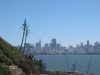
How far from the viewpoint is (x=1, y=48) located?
10438 millimetres

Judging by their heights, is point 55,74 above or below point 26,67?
below

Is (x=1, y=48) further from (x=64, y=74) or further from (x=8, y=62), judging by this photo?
(x=64, y=74)

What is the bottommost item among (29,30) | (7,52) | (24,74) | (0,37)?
(24,74)

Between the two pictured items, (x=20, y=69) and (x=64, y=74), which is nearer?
(x=20, y=69)

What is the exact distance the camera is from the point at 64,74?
1800 cm

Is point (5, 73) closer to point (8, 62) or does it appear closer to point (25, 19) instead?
point (8, 62)

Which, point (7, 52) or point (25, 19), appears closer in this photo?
point (7, 52)

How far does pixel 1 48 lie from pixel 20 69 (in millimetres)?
2050

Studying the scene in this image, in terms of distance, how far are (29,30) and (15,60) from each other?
1197cm

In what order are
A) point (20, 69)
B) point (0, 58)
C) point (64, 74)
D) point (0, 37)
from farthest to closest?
point (64, 74) < point (0, 37) < point (20, 69) < point (0, 58)

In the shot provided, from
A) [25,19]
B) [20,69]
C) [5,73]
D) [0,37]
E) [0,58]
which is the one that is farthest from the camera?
[25,19]

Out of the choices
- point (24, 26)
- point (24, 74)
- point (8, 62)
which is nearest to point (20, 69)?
point (24, 74)

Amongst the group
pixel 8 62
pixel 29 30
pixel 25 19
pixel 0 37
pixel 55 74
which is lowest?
pixel 55 74

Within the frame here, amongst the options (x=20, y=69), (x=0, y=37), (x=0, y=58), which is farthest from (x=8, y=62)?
(x=0, y=37)
